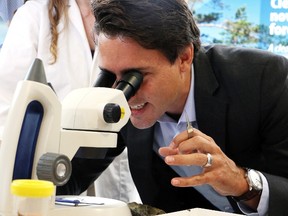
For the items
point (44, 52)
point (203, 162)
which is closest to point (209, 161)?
point (203, 162)

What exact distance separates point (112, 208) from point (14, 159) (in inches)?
8.4

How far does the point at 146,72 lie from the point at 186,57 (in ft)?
0.60

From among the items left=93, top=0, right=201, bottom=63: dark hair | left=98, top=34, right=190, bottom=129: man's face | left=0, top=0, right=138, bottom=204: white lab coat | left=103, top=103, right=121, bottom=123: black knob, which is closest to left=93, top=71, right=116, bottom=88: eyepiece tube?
left=98, top=34, right=190, bottom=129: man's face

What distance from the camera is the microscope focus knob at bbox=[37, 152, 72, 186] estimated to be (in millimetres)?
728

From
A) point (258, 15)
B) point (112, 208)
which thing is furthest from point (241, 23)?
point (112, 208)

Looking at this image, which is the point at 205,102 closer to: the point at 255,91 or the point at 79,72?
the point at 255,91

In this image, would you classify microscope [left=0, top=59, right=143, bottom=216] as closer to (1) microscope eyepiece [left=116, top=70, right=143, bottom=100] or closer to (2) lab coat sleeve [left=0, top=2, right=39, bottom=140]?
(1) microscope eyepiece [left=116, top=70, right=143, bottom=100]

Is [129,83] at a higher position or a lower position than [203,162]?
higher

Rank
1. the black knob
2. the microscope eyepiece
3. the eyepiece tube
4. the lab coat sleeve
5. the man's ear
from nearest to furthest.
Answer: the black knob
the microscope eyepiece
the eyepiece tube
the man's ear
the lab coat sleeve

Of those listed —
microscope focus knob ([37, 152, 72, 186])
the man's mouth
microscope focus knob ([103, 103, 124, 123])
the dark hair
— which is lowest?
the man's mouth

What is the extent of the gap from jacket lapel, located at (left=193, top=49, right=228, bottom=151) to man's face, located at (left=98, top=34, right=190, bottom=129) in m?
0.05

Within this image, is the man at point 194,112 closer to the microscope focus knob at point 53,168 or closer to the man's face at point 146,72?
the man's face at point 146,72

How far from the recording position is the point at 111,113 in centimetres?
84

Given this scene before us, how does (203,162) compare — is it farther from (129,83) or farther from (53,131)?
(53,131)
